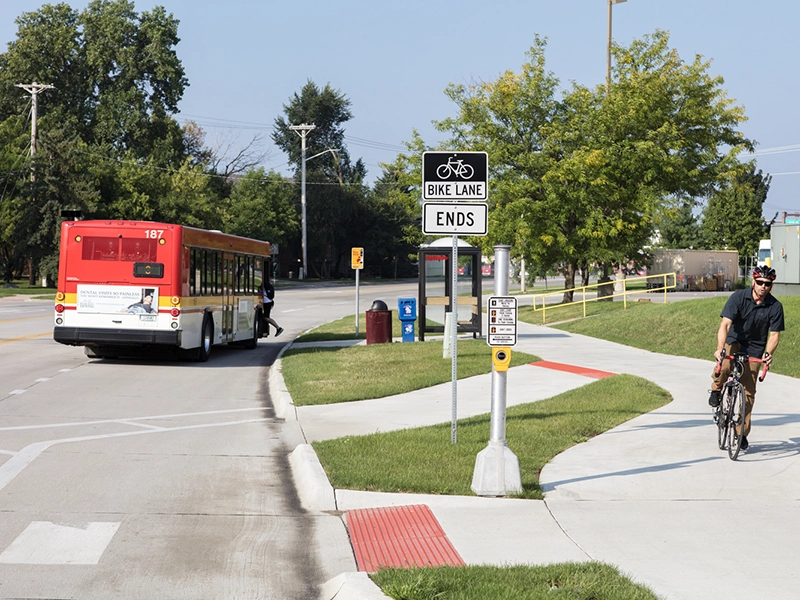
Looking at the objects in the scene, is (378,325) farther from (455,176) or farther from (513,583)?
(513,583)

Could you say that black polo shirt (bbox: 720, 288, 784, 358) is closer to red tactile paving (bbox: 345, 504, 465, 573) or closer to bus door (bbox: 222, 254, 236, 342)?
red tactile paving (bbox: 345, 504, 465, 573)

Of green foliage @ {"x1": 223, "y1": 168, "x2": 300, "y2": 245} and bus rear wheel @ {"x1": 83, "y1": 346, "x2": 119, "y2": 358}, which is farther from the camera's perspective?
green foliage @ {"x1": 223, "y1": 168, "x2": 300, "y2": 245}

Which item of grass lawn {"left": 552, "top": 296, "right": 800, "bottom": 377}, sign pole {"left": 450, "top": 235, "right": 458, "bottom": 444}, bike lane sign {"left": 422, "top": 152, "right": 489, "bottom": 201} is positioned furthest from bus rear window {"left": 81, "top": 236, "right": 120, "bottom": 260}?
grass lawn {"left": 552, "top": 296, "right": 800, "bottom": 377}

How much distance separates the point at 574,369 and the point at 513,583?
42.2ft

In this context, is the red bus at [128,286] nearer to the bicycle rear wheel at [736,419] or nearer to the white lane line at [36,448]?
the white lane line at [36,448]

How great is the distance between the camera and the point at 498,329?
8.72 metres

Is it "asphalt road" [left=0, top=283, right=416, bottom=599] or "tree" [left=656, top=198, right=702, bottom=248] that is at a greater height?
"tree" [left=656, top=198, right=702, bottom=248]

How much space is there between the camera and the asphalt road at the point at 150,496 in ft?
20.2

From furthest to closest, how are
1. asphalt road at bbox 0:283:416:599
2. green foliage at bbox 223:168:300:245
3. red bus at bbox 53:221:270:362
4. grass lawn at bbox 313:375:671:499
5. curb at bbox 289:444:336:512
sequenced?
green foliage at bbox 223:168:300:245, red bus at bbox 53:221:270:362, grass lawn at bbox 313:375:671:499, curb at bbox 289:444:336:512, asphalt road at bbox 0:283:416:599

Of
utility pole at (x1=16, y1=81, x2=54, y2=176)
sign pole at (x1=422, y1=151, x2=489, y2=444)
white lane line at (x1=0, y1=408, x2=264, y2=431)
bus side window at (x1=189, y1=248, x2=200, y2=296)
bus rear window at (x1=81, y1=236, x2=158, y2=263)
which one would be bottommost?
white lane line at (x1=0, y1=408, x2=264, y2=431)

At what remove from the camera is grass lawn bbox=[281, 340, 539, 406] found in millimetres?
15258

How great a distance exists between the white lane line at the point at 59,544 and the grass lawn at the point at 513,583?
205cm

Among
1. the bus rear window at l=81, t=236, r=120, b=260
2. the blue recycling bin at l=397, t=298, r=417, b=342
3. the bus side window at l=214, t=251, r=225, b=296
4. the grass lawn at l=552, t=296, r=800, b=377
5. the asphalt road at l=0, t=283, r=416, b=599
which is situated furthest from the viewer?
the blue recycling bin at l=397, t=298, r=417, b=342

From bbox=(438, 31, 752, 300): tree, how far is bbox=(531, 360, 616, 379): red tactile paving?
16.9 m
